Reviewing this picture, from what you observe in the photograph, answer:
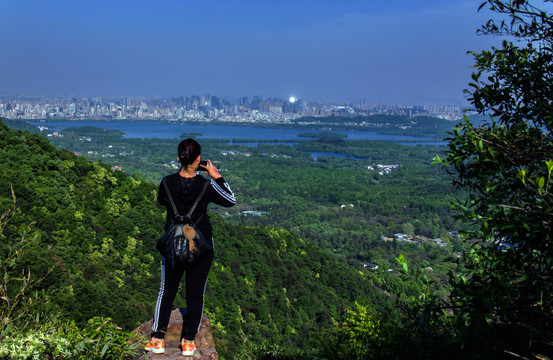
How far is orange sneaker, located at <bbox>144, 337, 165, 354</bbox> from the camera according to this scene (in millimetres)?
2455

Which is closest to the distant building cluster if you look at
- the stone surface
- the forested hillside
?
the forested hillside

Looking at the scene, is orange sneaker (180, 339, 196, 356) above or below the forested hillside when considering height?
above

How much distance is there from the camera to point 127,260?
10992 millimetres

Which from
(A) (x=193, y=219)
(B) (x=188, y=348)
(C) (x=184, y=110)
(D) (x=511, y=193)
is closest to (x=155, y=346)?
(B) (x=188, y=348)

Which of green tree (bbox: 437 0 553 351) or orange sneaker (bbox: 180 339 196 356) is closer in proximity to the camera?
green tree (bbox: 437 0 553 351)

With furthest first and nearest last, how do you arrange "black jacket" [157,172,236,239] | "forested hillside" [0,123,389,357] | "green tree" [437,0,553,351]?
"forested hillside" [0,123,389,357] → "black jacket" [157,172,236,239] → "green tree" [437,0,553,351]

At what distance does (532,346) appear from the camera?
1867 millimetres

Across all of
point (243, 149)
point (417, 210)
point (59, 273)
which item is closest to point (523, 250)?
point (59, 273)

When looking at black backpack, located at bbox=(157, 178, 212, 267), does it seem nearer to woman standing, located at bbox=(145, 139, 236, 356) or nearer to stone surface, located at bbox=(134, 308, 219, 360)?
woman standing, located at bbox=(145, 139, 236, 356)

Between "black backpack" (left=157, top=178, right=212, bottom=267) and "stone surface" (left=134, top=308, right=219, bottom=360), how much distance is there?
525 mm

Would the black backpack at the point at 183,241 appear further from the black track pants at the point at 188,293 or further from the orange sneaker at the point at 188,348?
the orange sneaker at the point at 188,348

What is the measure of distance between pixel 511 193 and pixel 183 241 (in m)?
1.63

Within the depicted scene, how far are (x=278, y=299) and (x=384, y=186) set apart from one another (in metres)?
37.1

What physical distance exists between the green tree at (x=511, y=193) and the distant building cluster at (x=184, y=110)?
112208mm
